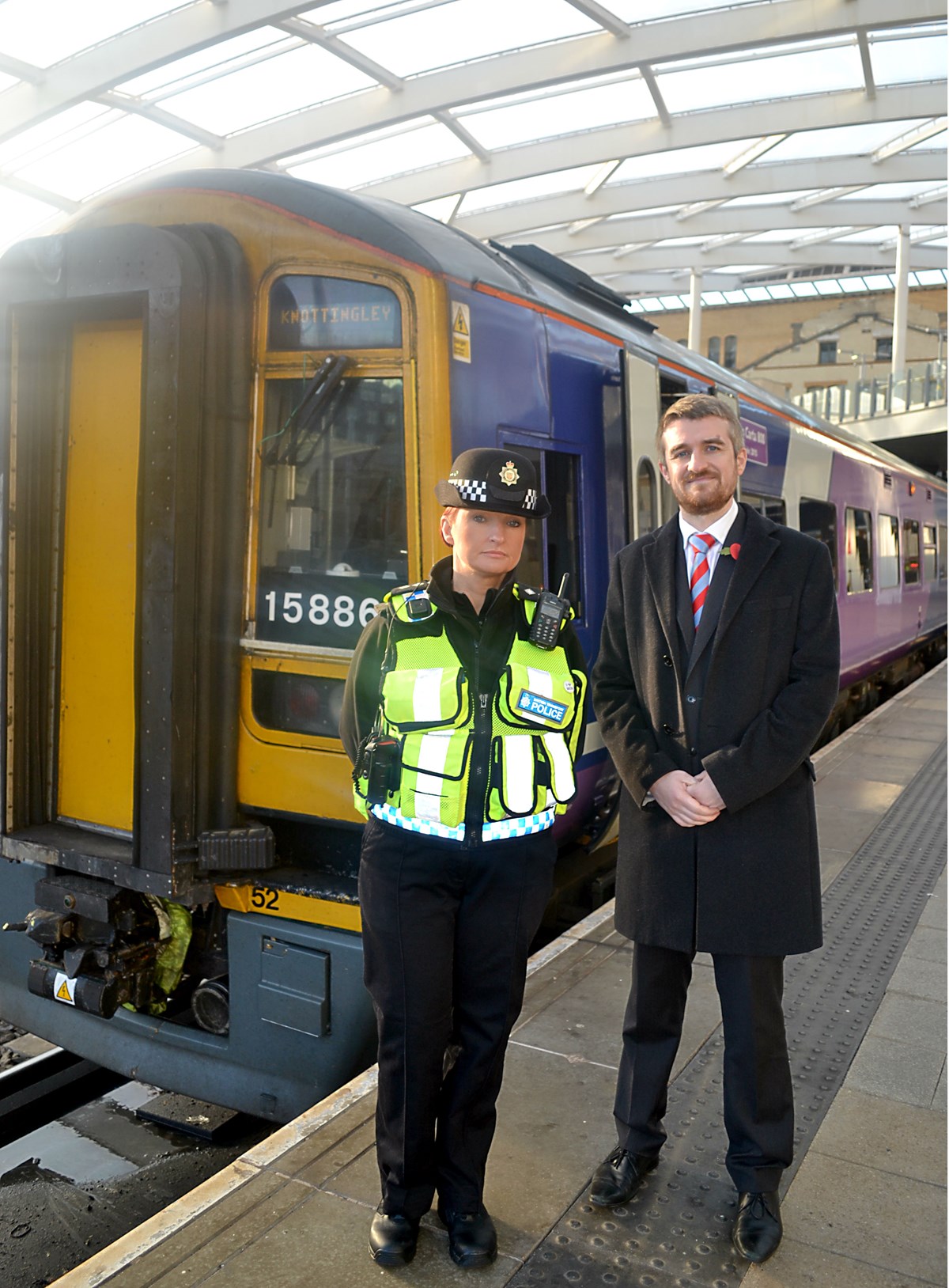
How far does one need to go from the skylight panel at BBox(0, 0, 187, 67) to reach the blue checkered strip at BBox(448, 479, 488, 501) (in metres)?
15.5

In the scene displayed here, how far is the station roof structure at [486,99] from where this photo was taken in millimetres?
15930

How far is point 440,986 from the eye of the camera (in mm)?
2506

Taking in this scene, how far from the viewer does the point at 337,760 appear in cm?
365

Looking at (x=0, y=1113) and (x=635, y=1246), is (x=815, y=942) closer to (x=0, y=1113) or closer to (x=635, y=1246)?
(x=635, y=1246)

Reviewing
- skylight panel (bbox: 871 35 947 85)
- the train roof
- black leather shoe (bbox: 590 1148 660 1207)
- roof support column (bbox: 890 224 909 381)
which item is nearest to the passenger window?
the train roof

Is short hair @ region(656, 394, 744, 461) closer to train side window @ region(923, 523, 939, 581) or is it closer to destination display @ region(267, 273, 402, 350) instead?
destination display @ region(267, 273, 402, 350)

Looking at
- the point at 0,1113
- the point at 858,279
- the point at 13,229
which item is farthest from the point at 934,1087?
the point at 858,279

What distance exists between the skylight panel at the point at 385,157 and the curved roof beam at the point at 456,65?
237cm

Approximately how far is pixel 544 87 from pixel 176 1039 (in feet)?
59.9

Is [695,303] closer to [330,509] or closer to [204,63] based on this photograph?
[204,63]

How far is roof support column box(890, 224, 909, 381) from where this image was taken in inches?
1283

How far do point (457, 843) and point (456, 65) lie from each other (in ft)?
61.0

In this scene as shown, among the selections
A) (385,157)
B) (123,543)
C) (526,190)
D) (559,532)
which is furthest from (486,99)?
(123,543)

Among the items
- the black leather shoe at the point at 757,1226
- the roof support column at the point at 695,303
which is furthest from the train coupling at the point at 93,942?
the roof support column at the point at 695,303
